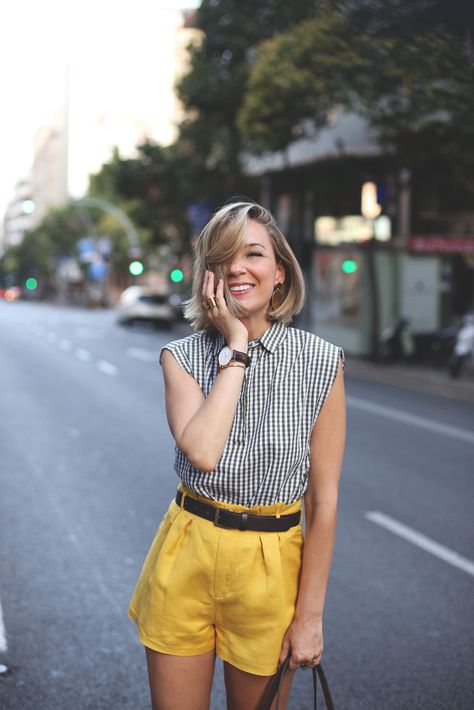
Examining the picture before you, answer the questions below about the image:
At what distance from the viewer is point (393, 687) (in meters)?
4.04

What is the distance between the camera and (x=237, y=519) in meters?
2.42

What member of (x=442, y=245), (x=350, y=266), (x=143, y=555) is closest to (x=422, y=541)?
(x=143, y=555)

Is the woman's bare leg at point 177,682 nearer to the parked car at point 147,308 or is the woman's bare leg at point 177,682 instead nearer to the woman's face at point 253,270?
the woman's face at point 253,270

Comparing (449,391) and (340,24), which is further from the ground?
(340,24)

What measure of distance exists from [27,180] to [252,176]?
493ft

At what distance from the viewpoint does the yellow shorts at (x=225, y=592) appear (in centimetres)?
242

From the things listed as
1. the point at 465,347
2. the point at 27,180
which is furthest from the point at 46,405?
the point at 27,180

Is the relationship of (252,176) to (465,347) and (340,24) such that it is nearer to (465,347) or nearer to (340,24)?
(465,347)

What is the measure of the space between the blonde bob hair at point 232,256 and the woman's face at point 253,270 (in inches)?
0.7

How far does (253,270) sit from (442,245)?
18913 millimetres

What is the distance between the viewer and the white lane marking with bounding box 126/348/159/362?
22172 mm

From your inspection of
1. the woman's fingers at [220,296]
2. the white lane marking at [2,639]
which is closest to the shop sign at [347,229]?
the white lane marking at [2,639]

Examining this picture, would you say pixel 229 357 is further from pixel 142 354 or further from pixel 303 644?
pixel 142 354

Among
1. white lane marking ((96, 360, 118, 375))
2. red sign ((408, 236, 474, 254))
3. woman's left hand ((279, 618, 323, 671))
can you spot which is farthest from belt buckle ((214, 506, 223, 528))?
red sign ((408, 236, 474, 254))
